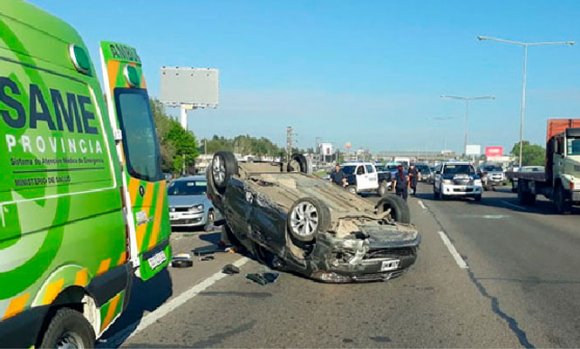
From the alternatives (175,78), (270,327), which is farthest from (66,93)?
(175,78)

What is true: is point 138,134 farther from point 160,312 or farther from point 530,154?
point 530,154

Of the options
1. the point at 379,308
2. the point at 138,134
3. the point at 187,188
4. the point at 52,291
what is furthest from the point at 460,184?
the point at 52,291

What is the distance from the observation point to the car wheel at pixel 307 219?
7.82 m

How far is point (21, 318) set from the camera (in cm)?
322

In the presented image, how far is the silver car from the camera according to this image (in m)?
14.2

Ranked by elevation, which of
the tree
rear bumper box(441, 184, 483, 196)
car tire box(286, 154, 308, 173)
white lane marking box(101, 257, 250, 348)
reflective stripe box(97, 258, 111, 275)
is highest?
car tire box(286, 154, 308, 173)

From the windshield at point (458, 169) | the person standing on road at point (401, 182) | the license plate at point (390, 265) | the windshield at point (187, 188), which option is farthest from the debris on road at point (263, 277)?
the windshield at point (458, 169)

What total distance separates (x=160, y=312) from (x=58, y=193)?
307 centimetres

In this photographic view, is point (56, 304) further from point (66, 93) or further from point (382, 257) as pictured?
point (382, 257)

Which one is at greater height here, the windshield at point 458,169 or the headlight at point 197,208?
the headlight at point 197,208

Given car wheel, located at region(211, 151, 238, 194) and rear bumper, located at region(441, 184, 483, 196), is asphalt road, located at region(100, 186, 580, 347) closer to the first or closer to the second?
car wheel, located at region(211, 151, 238, 194)

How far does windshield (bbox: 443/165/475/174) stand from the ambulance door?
2336cm

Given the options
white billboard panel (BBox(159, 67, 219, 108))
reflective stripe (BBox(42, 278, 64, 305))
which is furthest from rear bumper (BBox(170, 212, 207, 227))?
white billboard panel (BBox(159, 67, 219, 108))

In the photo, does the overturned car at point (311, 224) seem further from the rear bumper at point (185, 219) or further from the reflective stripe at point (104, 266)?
the rear bumper at point (185, 219)
